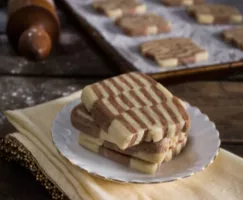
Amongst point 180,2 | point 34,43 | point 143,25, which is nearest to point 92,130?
point 34,43

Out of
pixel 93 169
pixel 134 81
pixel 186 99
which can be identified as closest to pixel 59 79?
pixel 186 99

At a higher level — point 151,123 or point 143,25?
point 151,123

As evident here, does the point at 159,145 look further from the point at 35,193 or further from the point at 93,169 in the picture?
the point at 35,193

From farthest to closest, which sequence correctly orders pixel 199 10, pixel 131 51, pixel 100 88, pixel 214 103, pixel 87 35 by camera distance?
pixel 199 10
pixel 87 35
pixel 131 51
pixel 214 103
pixel 100 88

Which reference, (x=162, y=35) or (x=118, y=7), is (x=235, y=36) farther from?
(x=118, y=7)

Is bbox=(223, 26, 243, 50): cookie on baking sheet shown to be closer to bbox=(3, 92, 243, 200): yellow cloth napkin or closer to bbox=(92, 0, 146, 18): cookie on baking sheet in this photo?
bbox=(92, 0, 146, 18): cookie on baking sheet

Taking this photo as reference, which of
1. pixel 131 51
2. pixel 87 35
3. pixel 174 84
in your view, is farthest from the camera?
pixel 87 35

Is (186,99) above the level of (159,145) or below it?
below
